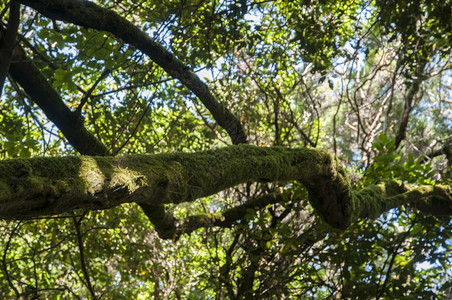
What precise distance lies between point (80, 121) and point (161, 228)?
46.8 inches

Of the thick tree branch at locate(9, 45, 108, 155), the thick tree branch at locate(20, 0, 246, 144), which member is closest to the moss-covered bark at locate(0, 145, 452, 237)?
the thick tree branch at locate(9, 45, 108, 155)

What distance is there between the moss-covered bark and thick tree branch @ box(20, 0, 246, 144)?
3.84 ft

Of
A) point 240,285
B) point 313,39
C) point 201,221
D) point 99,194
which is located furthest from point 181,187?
point 313,39

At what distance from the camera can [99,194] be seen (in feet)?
5.44

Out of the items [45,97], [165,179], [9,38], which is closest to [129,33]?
[45,97]

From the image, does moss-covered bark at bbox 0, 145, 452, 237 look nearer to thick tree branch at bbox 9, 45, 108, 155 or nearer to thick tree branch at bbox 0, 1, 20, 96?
thick tree branch at bbox 9, 45, 108, 155

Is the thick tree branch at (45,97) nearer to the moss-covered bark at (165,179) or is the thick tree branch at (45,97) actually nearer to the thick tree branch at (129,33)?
the thick tree branch at (129,33)

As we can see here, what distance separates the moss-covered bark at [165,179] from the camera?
1.47 m

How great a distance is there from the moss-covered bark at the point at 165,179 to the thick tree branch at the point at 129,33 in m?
1.17

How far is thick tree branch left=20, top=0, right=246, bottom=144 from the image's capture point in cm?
288

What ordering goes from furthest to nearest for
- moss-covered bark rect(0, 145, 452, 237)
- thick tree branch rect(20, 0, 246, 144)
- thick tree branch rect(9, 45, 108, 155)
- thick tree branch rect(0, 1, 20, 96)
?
1. thick tree branch rect(9, 45, 108, 155)
2. thick tree branch rect(20, 0, 246, 144)
3. thick tree branch rect(0, 1, 20, 96)
4. moss-covered bark rect(0, 145, 452, 237)

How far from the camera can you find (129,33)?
3.44m

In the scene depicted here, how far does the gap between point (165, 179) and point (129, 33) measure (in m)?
1.87

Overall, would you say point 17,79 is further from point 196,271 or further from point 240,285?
point 196,271
